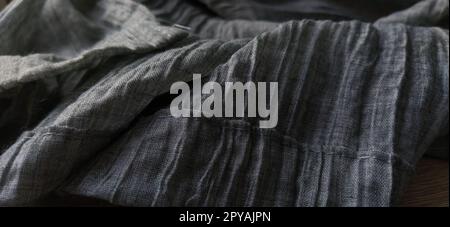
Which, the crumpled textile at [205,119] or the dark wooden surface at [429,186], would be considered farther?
the dark wooden surface at [429,186]

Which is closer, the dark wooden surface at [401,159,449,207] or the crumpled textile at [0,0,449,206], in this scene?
the crumpled textile at [0,0,449,206]

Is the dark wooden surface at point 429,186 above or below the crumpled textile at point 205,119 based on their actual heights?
below

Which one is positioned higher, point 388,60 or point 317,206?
point 388,60

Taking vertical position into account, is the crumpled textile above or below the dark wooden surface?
above

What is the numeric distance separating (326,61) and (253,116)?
0.44 feet

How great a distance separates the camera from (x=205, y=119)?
0.49 meters

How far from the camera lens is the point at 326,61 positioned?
0.58 m

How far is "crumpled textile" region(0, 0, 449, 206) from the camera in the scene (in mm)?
462

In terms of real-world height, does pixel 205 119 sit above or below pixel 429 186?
above

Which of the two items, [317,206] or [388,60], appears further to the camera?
[388,60]

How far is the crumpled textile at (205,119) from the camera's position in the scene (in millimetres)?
462

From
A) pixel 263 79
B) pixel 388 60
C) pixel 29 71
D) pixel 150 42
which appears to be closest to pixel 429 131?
pixel 388 60
